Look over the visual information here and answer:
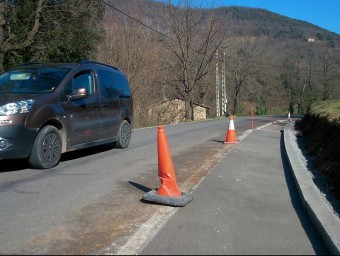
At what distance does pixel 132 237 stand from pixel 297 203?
2634mm

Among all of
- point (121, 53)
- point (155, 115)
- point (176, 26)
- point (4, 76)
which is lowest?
point (155, 115)

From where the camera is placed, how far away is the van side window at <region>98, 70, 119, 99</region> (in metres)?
9.66

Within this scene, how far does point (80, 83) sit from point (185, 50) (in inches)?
1612

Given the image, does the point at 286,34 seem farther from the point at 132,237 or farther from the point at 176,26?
the point at 132,237

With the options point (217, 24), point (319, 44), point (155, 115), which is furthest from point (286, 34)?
point (155, 115)

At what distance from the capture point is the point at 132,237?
443cm

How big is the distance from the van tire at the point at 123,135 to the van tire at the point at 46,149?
261 cm

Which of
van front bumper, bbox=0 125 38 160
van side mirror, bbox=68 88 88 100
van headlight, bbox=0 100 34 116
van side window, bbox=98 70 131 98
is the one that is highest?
van side window, bbox=98 70 131 98

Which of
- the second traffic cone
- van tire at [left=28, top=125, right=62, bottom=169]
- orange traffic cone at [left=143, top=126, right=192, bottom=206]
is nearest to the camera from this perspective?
orange traffic cone at [left=143, top=126, right=192, bottom=206]

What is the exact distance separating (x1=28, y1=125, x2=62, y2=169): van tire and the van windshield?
2.72 ft

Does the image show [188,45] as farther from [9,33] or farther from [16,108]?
[16,108]

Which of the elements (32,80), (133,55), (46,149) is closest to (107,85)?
(32,80)

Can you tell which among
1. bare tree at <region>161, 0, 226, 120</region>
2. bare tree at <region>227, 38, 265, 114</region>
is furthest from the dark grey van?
bare tree at <region>227, 38, 265, 114</region>

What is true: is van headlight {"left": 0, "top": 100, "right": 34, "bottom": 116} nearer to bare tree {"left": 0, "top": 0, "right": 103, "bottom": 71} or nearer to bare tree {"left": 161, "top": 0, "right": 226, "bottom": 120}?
bare tree {"left": 0, "top": 0, "right": 103, "bottom": 71}
